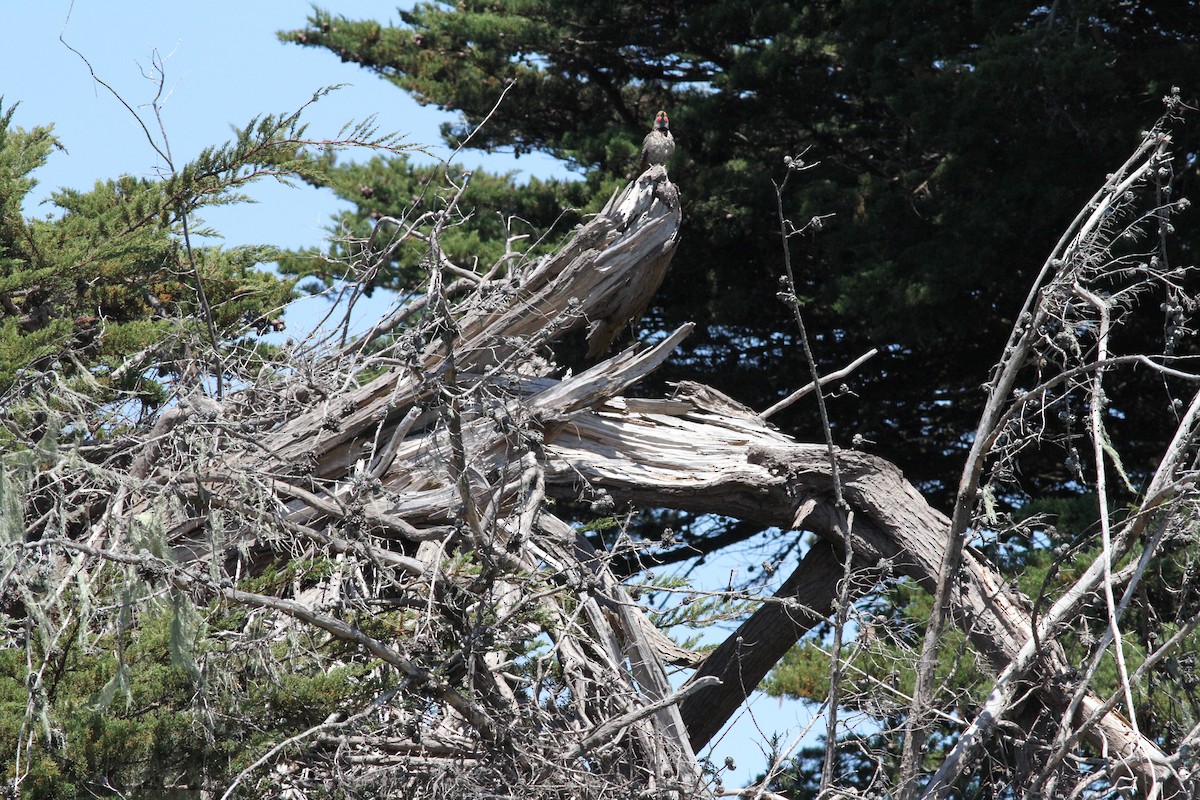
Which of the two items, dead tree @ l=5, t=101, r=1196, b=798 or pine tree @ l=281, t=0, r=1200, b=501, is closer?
dead tree @ l=5, t=101, r=1196, b=798

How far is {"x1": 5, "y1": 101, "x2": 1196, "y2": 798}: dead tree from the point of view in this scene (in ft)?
11.0

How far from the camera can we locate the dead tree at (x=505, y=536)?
11.0ft

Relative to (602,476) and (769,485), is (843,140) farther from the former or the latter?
(602,476)

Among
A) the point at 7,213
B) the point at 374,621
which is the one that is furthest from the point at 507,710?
the point at 7,213

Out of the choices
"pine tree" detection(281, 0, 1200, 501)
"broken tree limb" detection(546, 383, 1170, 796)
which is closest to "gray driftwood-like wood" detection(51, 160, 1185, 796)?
"broken tree limb" detection(546, 383, 1170, 796)

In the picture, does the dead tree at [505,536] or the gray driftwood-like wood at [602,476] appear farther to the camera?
the gray driftwood-like wood at [602,476]

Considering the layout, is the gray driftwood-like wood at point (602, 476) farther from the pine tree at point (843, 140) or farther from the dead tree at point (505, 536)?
the pine tree at point (843, 140)

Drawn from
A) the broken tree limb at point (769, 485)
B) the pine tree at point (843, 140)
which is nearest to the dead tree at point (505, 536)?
the broken tree limb at point (769, 485)

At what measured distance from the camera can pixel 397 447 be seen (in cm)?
466

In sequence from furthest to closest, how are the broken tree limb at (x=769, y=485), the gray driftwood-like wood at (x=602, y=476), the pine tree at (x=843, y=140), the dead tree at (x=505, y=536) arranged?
the pine tree at (x=843, y=140) → the broken tree limb at (x=769, y=485) → the gray driftwood-like wood at (x=602, y=476) → the dead tree at (x=505, y=536)

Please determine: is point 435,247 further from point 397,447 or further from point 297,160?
point 297,160

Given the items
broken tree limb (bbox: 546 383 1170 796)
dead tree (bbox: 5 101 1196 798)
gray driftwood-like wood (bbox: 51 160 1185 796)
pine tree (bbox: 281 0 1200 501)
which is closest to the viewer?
dead tree (bbox: 5 101 1196 798)

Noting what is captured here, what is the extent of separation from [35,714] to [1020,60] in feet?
18.4

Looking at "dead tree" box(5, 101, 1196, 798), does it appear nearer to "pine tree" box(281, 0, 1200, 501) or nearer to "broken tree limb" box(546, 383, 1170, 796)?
"broken tree limb" box(546, 383, 1170, 796)
